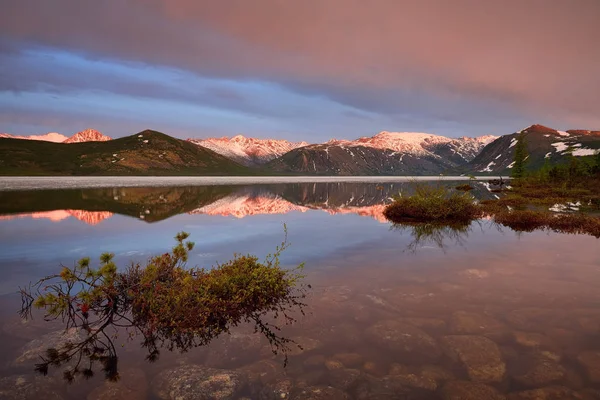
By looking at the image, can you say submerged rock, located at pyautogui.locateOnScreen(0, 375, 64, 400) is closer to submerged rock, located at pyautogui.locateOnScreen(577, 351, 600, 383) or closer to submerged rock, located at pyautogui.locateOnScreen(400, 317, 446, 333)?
submerged rock, located at pyautogui.locateOnScreen(400, 317, 446, 333)

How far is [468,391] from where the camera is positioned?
6516 millimetres

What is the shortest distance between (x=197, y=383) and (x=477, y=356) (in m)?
5.89

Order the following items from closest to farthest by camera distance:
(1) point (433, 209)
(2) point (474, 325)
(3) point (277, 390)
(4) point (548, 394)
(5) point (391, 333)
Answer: (4) point (548, 394) → (3) point (277, 390) → (5) point (391, 333) → (2) point (474, 325) → (1) point (433, 209)

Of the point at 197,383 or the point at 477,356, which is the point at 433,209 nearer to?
the point at 477,356

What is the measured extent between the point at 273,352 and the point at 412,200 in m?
26.7

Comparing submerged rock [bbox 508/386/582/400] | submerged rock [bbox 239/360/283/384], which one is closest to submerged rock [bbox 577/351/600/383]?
submerged rock [bbox 508/386/582/400]

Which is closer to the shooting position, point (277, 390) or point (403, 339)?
point (277, 390)

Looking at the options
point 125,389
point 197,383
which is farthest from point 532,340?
point 125,389

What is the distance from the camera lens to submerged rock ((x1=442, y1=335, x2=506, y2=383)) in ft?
23.2

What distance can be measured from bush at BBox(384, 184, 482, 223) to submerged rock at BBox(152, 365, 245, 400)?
1004 inches

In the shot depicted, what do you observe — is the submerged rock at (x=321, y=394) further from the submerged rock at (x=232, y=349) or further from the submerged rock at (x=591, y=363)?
the submerged rock at (x=591, y=363)

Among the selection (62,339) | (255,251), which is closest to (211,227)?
(255,251)

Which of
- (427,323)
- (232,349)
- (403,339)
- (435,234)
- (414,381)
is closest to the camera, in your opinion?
(414,381)

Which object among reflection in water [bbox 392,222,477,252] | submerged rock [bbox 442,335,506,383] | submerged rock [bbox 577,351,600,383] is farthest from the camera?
reflection in water [bbox 392,222,477,252]
